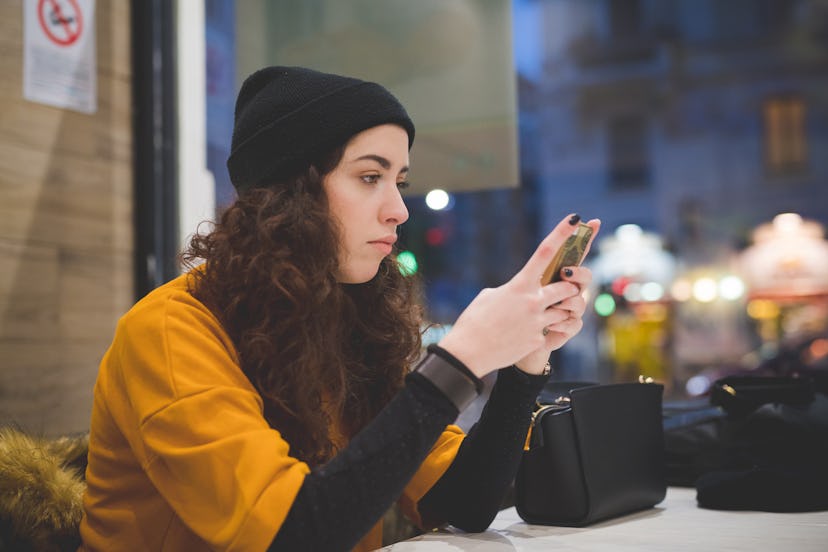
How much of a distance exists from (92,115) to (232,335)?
1.49m

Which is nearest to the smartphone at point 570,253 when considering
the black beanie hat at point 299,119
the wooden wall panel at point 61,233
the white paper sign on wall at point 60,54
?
the black beanie hat at point 299,119

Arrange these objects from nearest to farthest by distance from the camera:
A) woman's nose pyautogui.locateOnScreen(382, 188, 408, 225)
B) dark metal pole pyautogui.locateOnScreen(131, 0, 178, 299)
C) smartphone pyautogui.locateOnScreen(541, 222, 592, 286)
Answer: smartphone pyautogui.locateOnScreen(541, 222, 592, 286) < woman's nose pyautogui.locateOnScreen(382, 188, 408, 225) < dark metal pole pyautogui.locateOnScreen(131, 0, 178, 299)

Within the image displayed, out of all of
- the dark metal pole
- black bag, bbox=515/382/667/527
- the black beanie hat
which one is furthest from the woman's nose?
the dark metal pole

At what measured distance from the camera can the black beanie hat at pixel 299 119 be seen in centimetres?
107

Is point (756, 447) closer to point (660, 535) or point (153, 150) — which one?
point (660, 535)

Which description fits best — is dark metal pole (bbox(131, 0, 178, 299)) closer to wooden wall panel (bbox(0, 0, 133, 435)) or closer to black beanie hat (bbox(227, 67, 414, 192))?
wooden wall panel (bbox(0, 0, 133, 435))

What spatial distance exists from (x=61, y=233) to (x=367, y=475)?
1.63 meters

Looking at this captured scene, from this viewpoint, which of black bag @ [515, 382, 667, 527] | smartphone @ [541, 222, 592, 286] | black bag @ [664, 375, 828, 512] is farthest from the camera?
black bag @ [664, 375, 828, 512]

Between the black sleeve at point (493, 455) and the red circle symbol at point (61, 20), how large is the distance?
1.69 meters

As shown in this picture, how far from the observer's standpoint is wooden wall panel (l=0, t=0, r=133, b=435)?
1979mm

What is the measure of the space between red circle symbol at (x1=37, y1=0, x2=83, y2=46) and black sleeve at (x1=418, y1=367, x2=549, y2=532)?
5.55 feet

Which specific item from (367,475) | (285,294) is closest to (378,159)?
(285,294)

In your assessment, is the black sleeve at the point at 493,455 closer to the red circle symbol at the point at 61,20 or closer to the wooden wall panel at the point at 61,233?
the wooden wall panel at the point at 61,233

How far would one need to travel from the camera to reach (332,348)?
1064 mm
